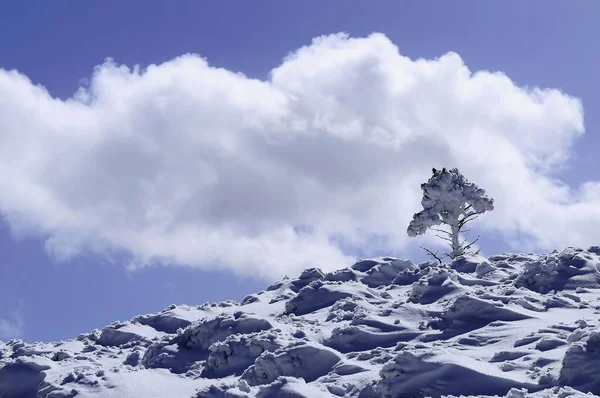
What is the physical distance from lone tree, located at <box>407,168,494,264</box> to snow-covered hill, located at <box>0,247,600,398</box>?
989 cm

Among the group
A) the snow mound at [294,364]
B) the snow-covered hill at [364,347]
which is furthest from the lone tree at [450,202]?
the snow mound at [294,364]

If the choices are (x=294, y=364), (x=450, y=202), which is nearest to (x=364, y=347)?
(x=294, y=364)

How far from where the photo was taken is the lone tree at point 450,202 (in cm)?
3228

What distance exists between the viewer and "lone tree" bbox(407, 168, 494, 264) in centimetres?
3228

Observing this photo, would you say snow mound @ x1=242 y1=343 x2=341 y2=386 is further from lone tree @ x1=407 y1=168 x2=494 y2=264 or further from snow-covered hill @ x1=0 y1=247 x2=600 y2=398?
lone tree @ x1=407 y1=168 x2=494 y2=264

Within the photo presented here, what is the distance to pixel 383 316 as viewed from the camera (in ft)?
54.0

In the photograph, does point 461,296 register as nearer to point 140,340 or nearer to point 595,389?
point 595,389

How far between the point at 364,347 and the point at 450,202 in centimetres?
1880

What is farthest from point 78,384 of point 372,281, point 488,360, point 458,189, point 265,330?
point 458,189

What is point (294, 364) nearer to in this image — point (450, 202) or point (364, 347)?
point (364, 347)

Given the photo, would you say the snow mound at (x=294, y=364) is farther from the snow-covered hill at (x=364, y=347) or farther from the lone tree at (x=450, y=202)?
the lone tree at (x=450, y=202)

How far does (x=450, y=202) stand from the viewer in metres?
32.5

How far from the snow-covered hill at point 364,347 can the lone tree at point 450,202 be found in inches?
389

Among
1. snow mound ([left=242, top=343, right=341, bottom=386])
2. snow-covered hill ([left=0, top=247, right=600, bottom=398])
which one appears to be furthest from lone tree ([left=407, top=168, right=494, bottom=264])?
snow mound ([left=242, top=343, right=341, bottom=386])
